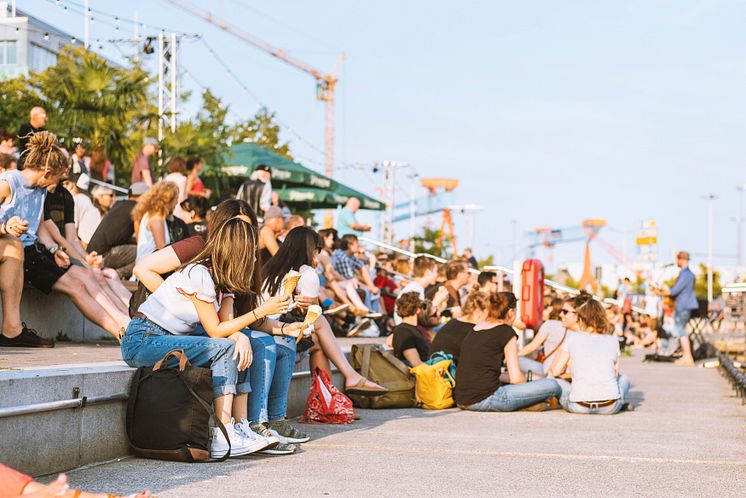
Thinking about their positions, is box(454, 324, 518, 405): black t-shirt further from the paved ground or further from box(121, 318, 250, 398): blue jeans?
box(121, 318, 250, 398): blue jeans

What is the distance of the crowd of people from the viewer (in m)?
6.62

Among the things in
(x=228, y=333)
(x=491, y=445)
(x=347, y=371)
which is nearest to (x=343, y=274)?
(x=347, y=371)

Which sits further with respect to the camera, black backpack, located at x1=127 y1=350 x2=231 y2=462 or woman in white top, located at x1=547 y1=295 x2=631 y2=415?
woman in white top, located at x1=547 y1=295 x2=631 y2=415

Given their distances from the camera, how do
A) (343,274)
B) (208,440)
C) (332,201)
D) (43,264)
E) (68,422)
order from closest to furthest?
(68,422)
(208,440)
(43,264)
(343,274)
(332,201)

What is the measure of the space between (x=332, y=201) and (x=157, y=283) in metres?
17.5

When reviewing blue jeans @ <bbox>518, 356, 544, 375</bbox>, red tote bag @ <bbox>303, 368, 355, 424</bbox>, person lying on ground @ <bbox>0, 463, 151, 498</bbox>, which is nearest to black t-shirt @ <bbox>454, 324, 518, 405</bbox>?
blue jeans @ <bbox>518, 356, 544, 375</bbox>

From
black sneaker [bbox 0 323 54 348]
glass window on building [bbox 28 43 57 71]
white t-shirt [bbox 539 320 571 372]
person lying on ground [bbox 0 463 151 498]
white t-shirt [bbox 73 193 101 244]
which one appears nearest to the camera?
person lying on ground [bbox 0 463 151 498]

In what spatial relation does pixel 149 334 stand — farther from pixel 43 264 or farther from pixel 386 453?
pixel 43 264

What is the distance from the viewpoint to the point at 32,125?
12.4m

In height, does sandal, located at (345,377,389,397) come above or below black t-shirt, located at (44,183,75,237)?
below

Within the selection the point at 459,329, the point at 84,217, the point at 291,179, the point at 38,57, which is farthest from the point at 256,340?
the point at 38,57

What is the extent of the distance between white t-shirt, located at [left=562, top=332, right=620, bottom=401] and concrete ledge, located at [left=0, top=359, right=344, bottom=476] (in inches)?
208

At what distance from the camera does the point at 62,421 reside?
5781 mm

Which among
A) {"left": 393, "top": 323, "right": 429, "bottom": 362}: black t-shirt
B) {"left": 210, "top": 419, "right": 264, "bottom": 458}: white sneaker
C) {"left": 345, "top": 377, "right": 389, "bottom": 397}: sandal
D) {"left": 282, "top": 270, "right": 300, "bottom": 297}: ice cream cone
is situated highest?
{"left": 282, "top": 270, "right": 300, "bottom": 297}: ice cream cone
